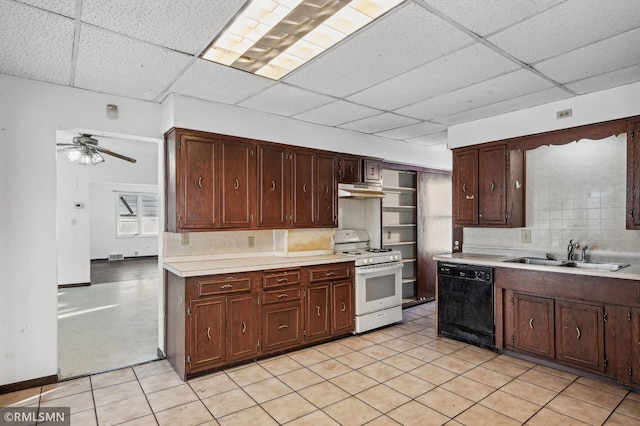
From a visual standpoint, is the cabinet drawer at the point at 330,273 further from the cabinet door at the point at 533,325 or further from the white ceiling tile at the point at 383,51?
the white ceiling tile at the point at 383,51

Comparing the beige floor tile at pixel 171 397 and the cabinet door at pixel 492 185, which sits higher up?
the cabinet door at pixel 492 185

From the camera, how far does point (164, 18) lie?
84.9 inches

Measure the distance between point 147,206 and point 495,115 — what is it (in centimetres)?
1081

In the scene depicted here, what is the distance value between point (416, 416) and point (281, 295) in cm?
172

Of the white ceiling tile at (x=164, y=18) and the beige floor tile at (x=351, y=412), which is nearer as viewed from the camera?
the white ceiling tile at (x=164, y=18)

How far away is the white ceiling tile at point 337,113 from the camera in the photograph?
12.8 feet

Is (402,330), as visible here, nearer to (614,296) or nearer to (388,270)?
(388,270)

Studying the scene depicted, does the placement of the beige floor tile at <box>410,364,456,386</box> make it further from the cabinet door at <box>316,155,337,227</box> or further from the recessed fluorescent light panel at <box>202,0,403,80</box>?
the recessed fluorescent light panel at <box>202,0,403,80</box>

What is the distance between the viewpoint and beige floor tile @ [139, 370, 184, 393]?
3053 mm

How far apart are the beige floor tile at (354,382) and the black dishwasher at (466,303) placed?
148 centimetres

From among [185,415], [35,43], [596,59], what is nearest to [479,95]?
[596,59]

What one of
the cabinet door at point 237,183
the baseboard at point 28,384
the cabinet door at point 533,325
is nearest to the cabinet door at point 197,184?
the cabinet door at point 237,183

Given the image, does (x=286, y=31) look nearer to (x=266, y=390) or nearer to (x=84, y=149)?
(x=266, y=390)

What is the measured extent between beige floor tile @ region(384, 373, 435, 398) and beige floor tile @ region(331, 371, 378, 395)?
0.16 meters
